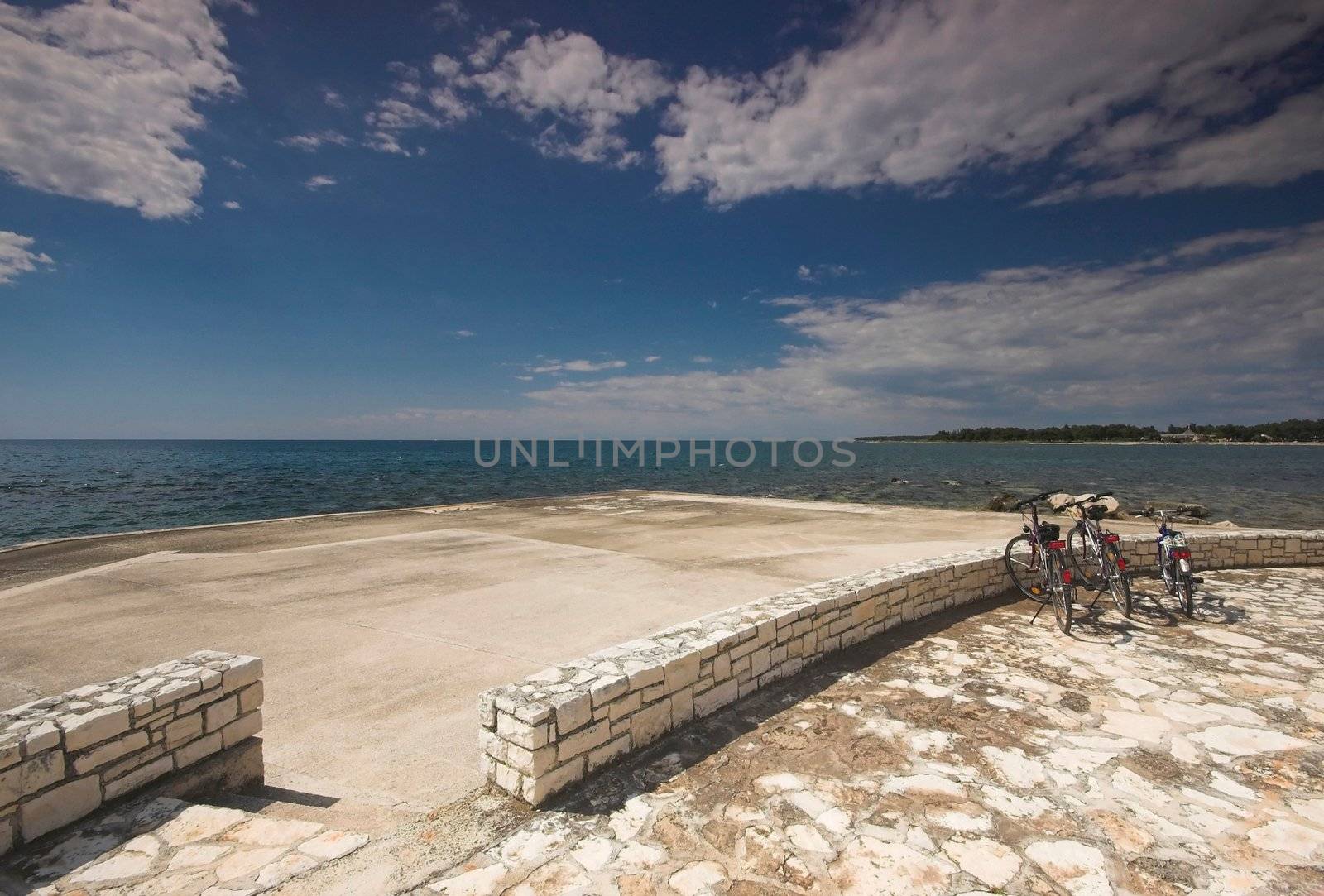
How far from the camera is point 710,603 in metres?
8.23

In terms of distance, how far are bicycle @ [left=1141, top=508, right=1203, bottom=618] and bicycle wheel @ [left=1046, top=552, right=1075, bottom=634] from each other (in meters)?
1.44

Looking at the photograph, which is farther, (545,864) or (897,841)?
(897,841)

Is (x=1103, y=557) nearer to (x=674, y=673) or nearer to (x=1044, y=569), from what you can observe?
(x=1044, y=569)

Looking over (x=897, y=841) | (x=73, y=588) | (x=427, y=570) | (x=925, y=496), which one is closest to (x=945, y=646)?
(x=897, y=841)

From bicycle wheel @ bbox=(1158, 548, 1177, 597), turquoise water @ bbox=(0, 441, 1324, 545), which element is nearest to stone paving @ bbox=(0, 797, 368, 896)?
bicycle wheel @ bbox=(1158, 548, 1177, 597)

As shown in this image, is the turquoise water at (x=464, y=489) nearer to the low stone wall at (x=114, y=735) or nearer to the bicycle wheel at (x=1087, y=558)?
the bicycle wheel at (x=1087, y=558)

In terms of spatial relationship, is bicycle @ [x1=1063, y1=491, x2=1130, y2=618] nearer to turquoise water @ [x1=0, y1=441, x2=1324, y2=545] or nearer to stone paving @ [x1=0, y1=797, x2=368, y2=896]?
stone paving @ [x1=0, y1=797, x2=368, y2=896]

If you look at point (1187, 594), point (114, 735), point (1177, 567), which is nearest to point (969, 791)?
point (114, 735)

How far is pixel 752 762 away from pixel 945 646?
3.23m

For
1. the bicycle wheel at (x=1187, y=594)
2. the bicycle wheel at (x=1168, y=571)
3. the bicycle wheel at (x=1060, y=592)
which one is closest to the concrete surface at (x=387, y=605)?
the bicycle wheel at (x=1060, y=592)

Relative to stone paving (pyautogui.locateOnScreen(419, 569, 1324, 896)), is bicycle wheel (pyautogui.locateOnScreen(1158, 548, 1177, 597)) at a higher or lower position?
higher

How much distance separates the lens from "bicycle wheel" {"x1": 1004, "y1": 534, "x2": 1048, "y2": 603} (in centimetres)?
720

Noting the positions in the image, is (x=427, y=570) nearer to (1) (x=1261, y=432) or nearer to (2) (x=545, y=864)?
(2) (x=545, y=864)

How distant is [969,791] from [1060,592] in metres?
4.17
